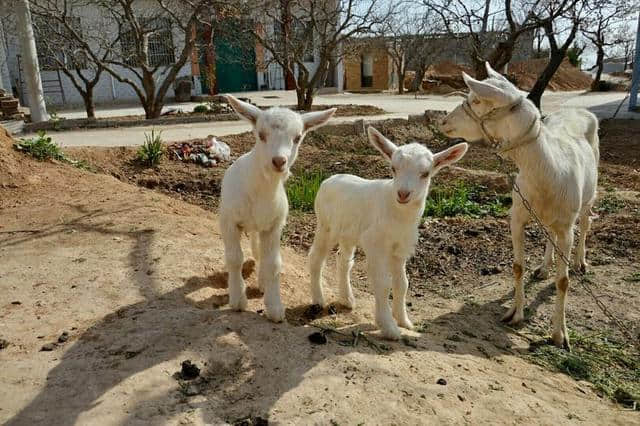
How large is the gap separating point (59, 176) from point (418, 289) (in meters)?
5.18

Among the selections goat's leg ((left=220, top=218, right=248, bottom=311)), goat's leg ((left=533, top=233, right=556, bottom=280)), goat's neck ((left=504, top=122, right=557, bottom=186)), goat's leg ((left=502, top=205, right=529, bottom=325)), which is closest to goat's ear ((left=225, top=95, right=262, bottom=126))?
goat's leg ((left=220, top=218, right=248, bottom=311))

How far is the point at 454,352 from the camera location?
154 inches

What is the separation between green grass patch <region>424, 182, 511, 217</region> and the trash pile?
396 centimetres

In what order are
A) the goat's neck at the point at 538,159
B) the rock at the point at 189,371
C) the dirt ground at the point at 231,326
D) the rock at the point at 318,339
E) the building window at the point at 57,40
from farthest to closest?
the building window at the point at 57,40 → the goat's neck at the point at 538,159 → the rock at the point at 318,339 → the rock at the point at 189,371 → the dirt ground at the point at 231,326

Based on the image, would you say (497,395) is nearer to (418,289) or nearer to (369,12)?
(418,289)

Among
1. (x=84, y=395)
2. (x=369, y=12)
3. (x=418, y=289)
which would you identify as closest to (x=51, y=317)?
(x=84, y=395)

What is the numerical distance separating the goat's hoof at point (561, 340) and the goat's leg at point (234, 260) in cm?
257

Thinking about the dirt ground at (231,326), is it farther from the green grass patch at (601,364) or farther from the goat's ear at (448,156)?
the goat's ear at (448,156)

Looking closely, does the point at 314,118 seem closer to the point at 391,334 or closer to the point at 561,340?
the point at 391,334

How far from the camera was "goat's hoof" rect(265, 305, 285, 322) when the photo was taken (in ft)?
12.8

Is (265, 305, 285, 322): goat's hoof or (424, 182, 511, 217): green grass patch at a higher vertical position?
(265, 305, 285, 322): goat's hoof

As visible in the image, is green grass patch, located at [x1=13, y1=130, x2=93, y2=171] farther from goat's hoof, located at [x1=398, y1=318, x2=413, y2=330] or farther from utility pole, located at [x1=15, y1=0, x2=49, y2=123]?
utility pole, located at [x1=15, y1=0, x2=49, y2=123]

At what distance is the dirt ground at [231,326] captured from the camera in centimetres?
296

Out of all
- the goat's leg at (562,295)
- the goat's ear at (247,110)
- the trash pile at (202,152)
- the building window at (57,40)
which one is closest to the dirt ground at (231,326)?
the goat's leg at (562,295)
